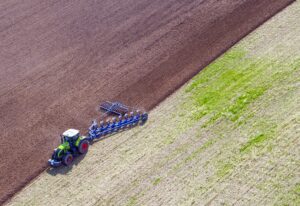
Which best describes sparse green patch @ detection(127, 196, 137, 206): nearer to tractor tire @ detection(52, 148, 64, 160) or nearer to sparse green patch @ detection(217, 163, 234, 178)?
sparse green patch @ detection(217, 163, 234, 178)

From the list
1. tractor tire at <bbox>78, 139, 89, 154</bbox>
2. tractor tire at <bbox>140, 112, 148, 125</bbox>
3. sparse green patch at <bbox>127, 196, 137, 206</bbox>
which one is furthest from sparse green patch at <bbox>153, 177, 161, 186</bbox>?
tractor tire at <bbox>140, 112, 148, 125</bbox>

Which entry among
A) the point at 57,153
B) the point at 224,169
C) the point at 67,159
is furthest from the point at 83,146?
the point at 224,169

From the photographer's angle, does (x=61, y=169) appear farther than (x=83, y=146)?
No

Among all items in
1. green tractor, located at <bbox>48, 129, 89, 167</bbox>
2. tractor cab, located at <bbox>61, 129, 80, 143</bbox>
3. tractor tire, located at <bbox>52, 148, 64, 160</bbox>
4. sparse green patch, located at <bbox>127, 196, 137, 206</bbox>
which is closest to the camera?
sparse green patch, located at <bbox>127, 196, 137, 206</bbox>

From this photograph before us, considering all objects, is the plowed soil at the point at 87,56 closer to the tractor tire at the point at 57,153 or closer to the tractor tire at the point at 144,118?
the tractor tire at the point at 57,153

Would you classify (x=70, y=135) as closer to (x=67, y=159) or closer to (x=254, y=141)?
(x=67, y=159)

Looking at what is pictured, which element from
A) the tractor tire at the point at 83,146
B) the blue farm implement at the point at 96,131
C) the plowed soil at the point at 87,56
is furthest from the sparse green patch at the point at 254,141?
the tractor tire at the point at 83,146
